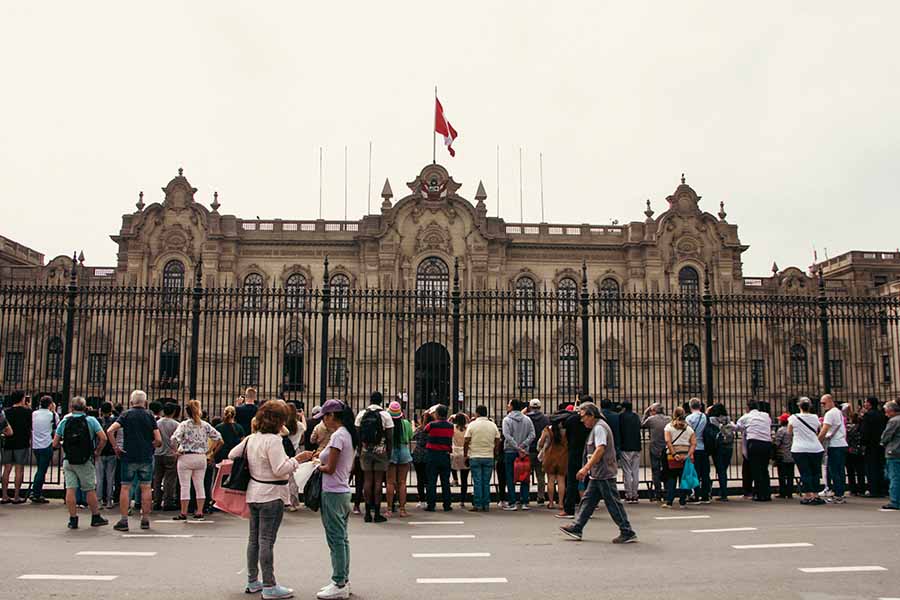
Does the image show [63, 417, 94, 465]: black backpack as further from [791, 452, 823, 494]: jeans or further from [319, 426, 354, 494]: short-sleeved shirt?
[791, 452, 823, 494]: jeans

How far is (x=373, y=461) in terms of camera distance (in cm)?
Answer: 1188

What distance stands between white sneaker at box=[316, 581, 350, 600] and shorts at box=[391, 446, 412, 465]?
5246 millimetres

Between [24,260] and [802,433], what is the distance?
42.5m

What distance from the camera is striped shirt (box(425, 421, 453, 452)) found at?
13.2 meters

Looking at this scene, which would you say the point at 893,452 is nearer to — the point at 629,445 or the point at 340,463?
the point at 629,445

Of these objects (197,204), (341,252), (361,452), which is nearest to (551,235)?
(341,252)

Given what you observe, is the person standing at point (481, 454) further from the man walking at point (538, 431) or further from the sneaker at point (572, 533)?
the sneaker at point (572, 533)

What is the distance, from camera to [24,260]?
4400 cm

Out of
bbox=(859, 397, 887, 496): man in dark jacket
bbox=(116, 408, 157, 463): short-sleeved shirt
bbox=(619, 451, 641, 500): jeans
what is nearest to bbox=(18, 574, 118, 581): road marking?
bbox=(116, 408, 157, 463): short-sleeved shirt

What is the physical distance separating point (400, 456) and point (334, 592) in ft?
17.6

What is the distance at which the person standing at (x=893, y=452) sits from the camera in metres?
12.9

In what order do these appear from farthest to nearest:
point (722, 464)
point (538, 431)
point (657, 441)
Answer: point (722, 464)
point (538, 431)
point (657, 441)

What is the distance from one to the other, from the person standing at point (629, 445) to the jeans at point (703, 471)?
1.13 metres

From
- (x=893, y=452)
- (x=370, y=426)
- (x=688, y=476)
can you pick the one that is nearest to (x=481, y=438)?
(x=370, y=426)
